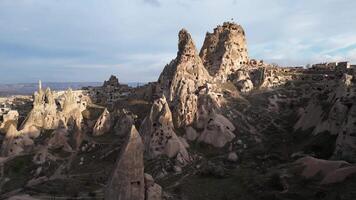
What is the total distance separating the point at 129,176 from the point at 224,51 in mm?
89736

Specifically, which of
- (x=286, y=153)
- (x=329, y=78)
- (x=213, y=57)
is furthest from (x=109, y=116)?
(x=329, y=78)

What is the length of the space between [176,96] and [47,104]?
38.0 m

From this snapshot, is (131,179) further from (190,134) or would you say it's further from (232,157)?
(190,134)

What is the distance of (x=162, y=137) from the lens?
82938 mm

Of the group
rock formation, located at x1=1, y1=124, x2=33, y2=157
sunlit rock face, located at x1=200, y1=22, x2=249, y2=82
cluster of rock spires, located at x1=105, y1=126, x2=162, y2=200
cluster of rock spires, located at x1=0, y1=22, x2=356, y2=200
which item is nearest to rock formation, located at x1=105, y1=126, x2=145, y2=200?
cluster of rock spires, located at x1=105, y1=126, x2=162, y2=200

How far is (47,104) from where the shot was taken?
374 ft

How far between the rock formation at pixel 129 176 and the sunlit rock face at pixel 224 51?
7888 cm

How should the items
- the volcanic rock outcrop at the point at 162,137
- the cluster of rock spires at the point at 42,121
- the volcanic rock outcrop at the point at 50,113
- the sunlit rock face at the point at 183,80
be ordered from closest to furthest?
the volcanic rock outcrop at the point at 162,137, the sunlit rock face at the point at 183,80, the cluster of rock spires at the point at 42,121, the volcanic rock outcrop at the point at 50,113

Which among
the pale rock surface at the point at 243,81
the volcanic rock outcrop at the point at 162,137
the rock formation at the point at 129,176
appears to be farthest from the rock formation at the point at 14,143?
the rock formation at the point at 129,176

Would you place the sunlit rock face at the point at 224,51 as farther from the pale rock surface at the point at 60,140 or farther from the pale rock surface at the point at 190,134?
the pale rock surface at the point at 60,140

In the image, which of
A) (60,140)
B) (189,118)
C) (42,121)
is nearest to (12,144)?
(60,140)

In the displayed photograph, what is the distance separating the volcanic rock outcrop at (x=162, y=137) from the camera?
80.2 meters

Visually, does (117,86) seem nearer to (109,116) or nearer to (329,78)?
(109,116)

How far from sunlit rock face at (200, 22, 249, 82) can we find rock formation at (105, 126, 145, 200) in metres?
78.9
